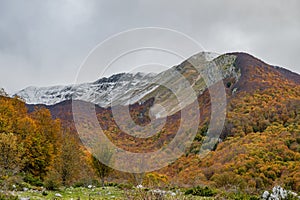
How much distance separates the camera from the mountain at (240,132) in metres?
40.8

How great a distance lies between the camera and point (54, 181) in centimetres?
1931

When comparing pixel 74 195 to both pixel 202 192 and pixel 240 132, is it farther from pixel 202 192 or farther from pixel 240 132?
pixel 240 132

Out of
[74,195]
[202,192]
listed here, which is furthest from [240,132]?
[74,195]

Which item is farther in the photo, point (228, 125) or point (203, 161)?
point (228, 125)

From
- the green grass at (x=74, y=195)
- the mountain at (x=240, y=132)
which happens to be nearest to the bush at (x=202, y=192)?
the mountain at (x=240, y=132)

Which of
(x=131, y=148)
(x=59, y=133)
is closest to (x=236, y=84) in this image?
(x=131, y=148)

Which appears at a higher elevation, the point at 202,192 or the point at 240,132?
the point at 240,132

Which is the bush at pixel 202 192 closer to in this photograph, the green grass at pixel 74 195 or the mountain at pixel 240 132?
the mountain at pixel 240 132

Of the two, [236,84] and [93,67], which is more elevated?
[236,84]

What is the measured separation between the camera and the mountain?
40844 millimetres

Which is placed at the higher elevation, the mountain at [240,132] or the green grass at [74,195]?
the mountain at [240,132]

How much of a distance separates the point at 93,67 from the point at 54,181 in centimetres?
680

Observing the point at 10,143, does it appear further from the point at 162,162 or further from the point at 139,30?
the point at 162,162

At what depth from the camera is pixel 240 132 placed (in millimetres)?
66062
